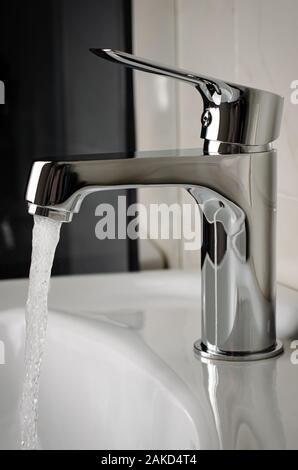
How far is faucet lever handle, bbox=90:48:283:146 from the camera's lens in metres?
0.49

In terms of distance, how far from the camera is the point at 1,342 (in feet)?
2.16

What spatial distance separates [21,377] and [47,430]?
0.05 m

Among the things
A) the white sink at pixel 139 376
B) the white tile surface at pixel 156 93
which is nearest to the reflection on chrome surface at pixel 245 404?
the white sink at pixel 139 376

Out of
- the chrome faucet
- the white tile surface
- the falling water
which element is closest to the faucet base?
the chrome faucet

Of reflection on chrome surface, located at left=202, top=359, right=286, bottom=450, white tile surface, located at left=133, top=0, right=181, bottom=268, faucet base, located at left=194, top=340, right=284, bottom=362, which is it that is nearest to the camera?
reflection on chrome surface, located at left=202, top=359, right=286, bottom=450

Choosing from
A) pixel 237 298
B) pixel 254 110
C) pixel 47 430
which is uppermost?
pixel 254 110

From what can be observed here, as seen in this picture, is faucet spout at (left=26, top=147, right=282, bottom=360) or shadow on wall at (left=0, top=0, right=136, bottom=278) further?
shadow on wall at (left=0, top=0, right=136, bottom=278)

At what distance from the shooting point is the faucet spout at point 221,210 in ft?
1.60

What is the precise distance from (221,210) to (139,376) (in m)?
0.12

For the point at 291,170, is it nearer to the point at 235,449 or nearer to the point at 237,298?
the point at 237,298

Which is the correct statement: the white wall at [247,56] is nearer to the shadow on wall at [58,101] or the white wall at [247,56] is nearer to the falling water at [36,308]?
the shadow on wall at [58,101]

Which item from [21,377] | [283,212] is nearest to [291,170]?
[283,212]

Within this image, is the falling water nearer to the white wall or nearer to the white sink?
the white sink

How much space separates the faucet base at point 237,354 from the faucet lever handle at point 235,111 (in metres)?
0.14
